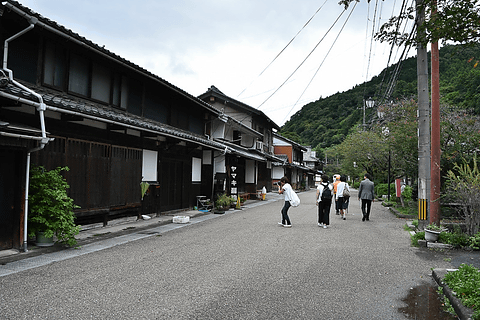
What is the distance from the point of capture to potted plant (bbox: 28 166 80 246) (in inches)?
278

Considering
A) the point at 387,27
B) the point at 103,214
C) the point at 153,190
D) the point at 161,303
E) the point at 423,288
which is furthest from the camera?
the point at 153,190

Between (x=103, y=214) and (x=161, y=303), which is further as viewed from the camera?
(x=103, y=214)

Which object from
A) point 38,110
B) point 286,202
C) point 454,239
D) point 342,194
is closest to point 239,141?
point 342,194

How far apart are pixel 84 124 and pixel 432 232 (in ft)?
31.3

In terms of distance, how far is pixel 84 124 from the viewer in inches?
368

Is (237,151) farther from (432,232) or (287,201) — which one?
(432,232)

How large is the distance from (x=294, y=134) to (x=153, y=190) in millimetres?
61211

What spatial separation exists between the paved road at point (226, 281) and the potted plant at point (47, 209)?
0.84 metres

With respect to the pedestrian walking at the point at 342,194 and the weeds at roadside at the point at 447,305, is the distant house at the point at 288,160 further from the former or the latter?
the weeds at roadside at the point at 447,305

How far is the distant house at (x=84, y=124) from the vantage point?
679 cm

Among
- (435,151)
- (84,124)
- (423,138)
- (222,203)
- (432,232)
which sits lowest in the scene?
(222,203)

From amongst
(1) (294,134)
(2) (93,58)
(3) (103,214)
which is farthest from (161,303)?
(1) (294,134)

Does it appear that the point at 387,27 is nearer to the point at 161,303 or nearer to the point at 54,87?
the point at 161,303

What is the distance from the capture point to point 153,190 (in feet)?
43.1
